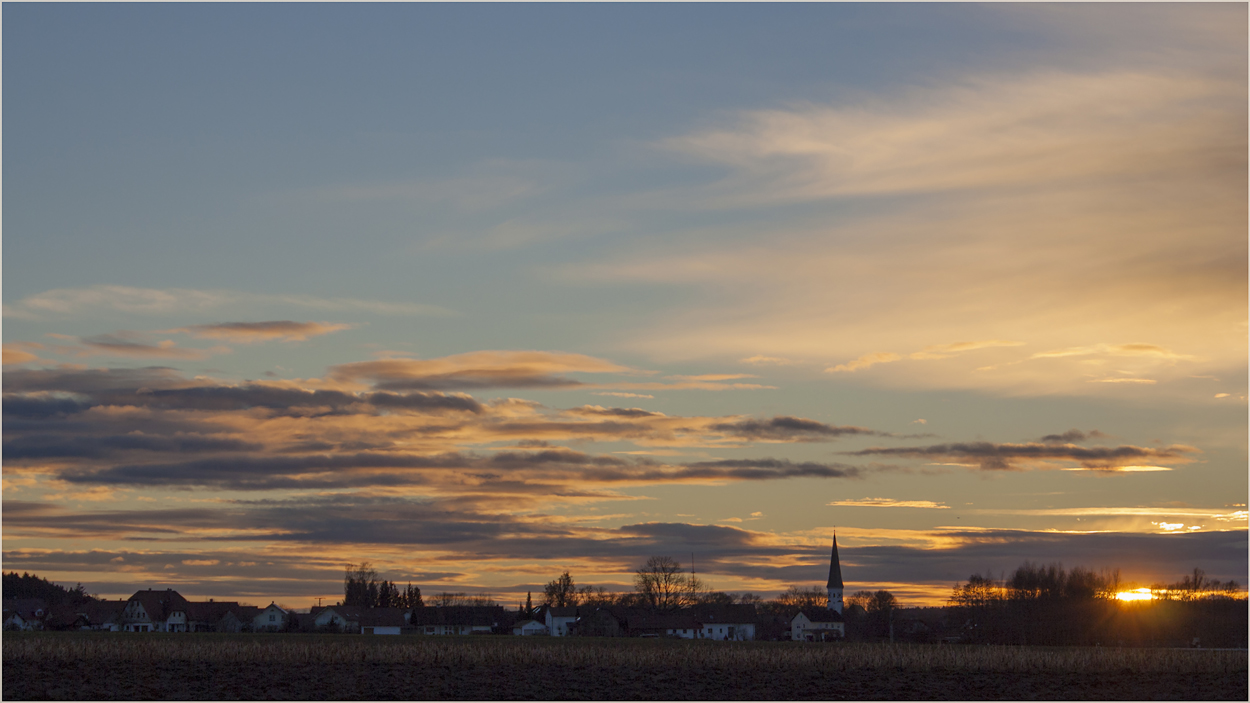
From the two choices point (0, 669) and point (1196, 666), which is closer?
point (0, 669)

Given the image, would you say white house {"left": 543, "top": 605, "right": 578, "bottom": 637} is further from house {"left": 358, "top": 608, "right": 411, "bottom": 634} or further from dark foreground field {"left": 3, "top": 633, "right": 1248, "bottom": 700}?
dark foreground field {"left": 3, "top": 633, "right": 1248, "bottom": 700}

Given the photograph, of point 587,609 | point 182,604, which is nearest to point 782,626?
point 587,609

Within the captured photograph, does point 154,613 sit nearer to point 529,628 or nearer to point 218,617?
point 218,617

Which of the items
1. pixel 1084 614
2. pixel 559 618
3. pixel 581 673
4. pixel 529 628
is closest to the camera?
pixel 581 673

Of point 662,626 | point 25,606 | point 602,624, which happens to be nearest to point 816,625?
point 662,626

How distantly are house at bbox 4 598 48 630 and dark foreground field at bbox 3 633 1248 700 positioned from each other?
3187 inches

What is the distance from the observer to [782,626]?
154 metres

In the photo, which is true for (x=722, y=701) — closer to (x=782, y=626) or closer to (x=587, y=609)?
(x=587, y=609)

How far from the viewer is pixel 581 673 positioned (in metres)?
51.5

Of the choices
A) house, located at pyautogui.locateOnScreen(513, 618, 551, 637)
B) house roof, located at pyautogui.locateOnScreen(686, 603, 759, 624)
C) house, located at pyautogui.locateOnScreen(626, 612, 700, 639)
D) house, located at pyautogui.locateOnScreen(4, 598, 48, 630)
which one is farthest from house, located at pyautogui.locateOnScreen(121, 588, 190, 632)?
house roof, located at pyautogui.locateOnScreen(686, 603, 759, 624)

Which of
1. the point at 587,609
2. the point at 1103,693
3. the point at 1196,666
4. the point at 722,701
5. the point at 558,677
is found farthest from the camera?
the point at 587,609

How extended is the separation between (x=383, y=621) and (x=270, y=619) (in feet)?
80.6

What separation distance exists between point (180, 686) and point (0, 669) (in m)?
7.60

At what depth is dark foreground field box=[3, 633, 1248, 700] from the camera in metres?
42.9
